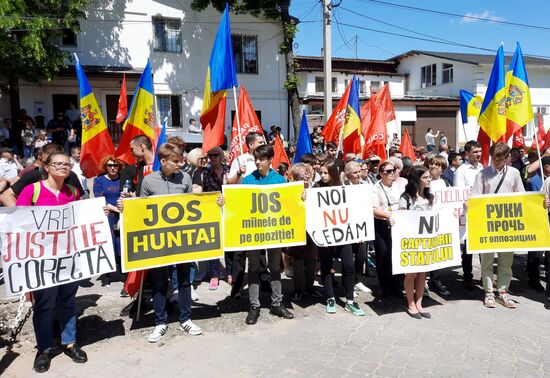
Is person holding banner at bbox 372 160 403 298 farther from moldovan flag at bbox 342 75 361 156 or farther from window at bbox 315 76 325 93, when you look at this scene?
window at bbox 315 76 325 93

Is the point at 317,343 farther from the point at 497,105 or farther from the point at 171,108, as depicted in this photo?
the point at 171,108

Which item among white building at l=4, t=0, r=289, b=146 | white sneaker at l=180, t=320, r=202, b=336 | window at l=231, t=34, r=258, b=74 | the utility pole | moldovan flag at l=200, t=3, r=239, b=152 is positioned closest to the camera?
white sneaker at l=180, t=320, r=202, b=336

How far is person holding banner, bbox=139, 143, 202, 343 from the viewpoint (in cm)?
471

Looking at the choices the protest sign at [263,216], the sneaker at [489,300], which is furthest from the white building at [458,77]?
the protest sign at [263,216]

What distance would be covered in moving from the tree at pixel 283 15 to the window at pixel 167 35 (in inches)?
61.0

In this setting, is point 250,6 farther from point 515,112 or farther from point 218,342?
point 218,342

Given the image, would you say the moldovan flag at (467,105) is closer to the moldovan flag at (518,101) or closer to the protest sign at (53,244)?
the moldovan flag at (518,101)

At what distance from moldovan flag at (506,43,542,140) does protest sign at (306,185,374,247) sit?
2.81 meters

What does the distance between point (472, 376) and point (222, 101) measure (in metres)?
4.60

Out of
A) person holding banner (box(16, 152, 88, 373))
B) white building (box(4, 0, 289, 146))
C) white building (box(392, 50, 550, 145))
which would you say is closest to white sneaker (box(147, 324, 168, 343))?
person holding banner (box(16, 152, 88, 373))

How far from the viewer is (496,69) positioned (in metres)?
6.87

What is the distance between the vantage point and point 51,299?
4242 millimetres

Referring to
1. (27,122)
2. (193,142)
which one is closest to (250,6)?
(193,142)

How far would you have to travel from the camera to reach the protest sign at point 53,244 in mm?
4082
